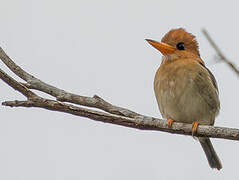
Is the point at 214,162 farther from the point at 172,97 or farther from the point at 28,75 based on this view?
the point at 28,75

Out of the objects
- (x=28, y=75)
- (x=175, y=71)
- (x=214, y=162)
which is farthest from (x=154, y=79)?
(x=28, y=75)

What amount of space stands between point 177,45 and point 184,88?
1.20m

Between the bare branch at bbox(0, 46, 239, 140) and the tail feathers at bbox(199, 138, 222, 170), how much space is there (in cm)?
186

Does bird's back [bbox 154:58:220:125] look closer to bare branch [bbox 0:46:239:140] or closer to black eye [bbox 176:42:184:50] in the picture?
black eye [bbox 176:42:184:50]

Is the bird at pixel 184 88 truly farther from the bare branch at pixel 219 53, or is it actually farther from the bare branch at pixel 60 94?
the bare branch at pixel 219 53

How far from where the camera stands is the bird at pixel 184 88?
6.20 m

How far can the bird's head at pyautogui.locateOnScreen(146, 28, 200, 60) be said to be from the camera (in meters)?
6.94

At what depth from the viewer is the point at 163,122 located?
17.3 feet

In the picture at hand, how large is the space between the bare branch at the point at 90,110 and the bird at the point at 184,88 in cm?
63

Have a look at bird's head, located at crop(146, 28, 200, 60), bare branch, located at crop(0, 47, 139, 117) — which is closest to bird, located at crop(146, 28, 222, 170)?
bird's head, located at crop(146, 28, 200, 60)

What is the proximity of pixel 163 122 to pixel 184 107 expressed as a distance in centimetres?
100

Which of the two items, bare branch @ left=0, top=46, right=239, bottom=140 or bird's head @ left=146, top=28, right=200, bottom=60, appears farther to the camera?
bird's head @ left=146, top=28, right=200, bottom=60

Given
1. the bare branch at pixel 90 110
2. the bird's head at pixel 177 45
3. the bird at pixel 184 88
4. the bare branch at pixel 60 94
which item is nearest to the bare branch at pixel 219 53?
the bare branch at pixel 90 110

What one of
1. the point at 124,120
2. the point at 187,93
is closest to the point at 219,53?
the point at 124,120
